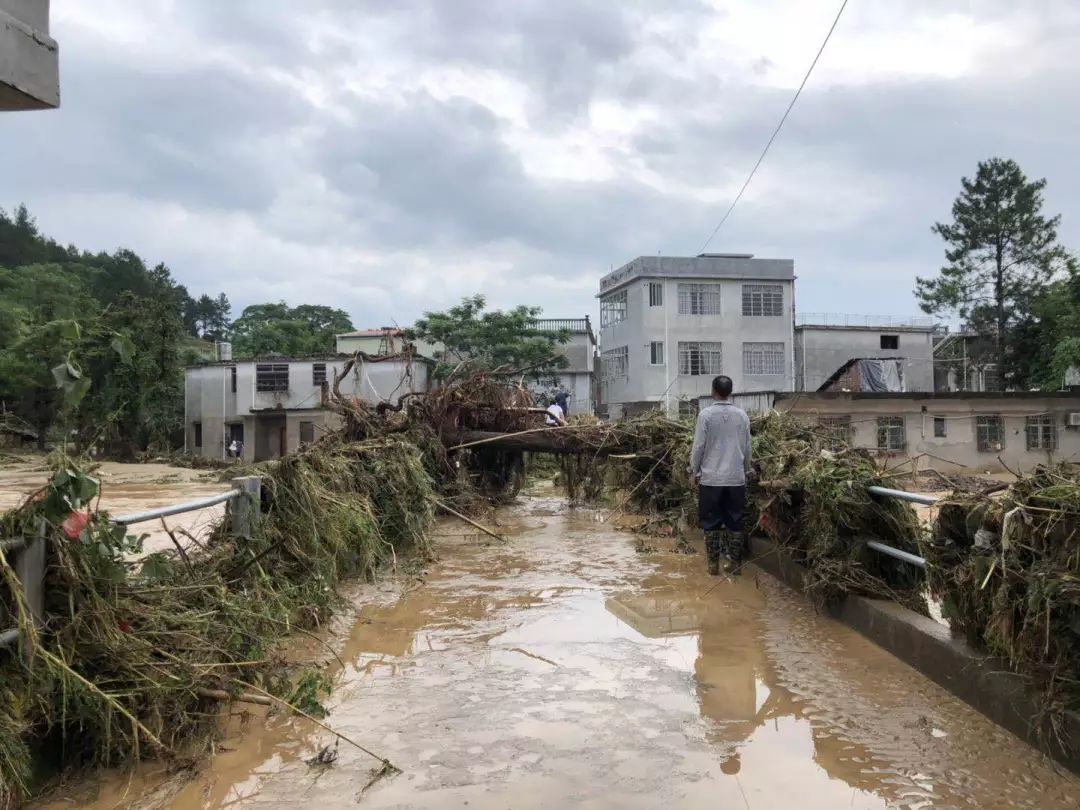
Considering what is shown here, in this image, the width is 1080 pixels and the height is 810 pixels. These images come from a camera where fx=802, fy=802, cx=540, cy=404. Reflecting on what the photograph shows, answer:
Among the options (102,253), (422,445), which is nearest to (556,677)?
(422,445)

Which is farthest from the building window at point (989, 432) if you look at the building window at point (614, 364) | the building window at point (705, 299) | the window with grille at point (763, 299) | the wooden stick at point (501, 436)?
the wooden stick at point (501, 436)

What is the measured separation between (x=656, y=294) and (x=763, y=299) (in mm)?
5641

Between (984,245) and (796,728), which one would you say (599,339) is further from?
(796,728)

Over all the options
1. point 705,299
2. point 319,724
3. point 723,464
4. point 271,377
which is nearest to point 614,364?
point 705,299

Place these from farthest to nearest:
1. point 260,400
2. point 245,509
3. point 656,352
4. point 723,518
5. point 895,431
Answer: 1. point 656,352
2. point 260,400
3. point 895,431
4. point 723,518
5. point 245,509

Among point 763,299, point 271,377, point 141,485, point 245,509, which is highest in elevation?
point 763,299

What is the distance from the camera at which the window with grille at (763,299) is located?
41.1m

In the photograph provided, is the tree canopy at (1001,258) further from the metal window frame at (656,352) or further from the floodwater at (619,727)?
the floodwater at (619,727)

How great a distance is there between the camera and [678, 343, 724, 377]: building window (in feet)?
134

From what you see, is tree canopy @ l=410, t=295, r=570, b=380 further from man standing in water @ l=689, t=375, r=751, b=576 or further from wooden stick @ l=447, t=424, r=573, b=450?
man standing in water @ l=689, t=375, r=751, b=576

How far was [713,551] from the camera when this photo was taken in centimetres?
801

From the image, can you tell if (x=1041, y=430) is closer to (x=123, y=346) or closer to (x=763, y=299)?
(x=763, y=299)

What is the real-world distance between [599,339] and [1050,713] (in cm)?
4299

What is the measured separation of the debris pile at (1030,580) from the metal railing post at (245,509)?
4.43 m
